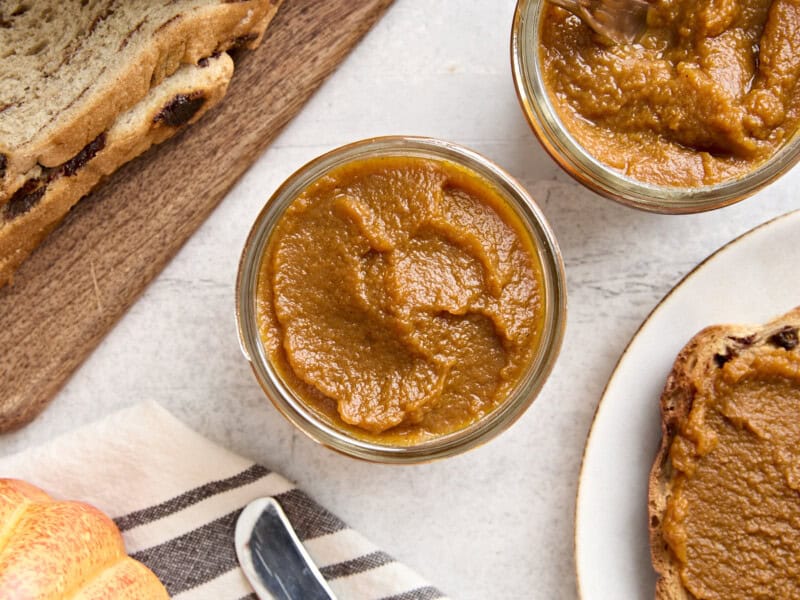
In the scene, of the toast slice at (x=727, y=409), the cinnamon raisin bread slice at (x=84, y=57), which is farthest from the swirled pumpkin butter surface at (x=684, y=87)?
the cinnamon raisin bread slice at (x=84, y=57)

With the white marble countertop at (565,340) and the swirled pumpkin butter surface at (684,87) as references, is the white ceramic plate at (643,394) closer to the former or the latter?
the white marble countertop at (565,340)

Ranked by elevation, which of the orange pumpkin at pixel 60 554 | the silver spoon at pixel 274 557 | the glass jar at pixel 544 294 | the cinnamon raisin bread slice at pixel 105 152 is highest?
the cinnamon raisin bread slice at pixel 105 152

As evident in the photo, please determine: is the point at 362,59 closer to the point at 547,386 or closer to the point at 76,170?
the point at 76,170

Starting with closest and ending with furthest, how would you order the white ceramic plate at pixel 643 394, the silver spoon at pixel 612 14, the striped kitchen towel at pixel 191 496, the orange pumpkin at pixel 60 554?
1. the silver spoon at pixel 612 14
2. the orange pumpkin at pixel 60 554
3. the white ceramic plate at pixel 643 394
4. the striped kitchen towel at pixel 191 496

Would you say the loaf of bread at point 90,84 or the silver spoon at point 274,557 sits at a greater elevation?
the loaf of bread at point 90,84

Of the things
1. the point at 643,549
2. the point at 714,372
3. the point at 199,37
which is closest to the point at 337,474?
the point at 643,549

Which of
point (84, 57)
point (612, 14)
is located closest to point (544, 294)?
point (612, 14)

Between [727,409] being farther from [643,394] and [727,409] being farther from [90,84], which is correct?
[90,84]

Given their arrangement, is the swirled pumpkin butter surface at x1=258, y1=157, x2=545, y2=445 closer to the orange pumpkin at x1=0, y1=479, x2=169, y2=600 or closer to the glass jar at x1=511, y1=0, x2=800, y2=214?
the glass jar at x1=511, y1=0, x2=800, y2=214
